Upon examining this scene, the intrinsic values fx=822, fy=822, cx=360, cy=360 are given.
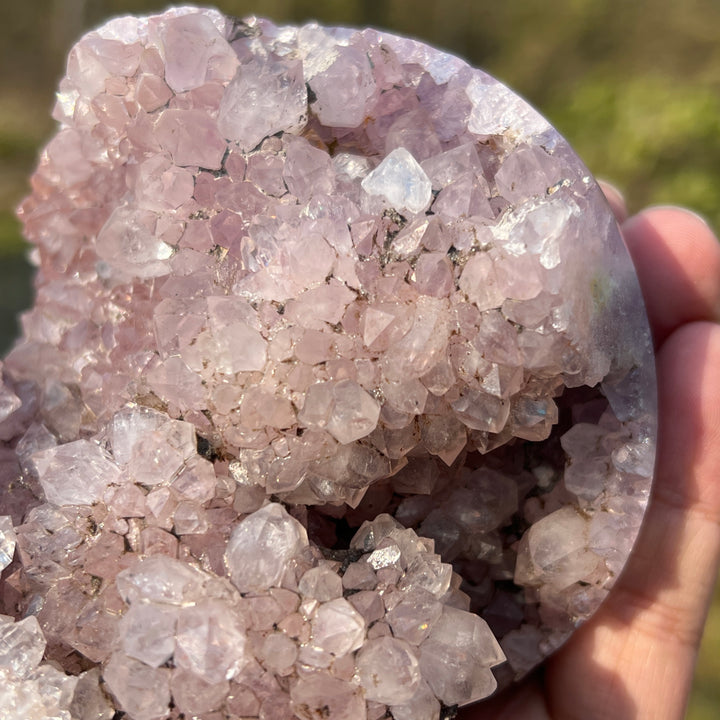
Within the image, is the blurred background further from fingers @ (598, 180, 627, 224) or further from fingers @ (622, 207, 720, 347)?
fingers @ (622, 207, 720, 347)

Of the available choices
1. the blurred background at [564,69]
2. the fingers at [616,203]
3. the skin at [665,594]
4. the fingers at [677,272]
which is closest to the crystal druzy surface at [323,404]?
the skin at [665,594]

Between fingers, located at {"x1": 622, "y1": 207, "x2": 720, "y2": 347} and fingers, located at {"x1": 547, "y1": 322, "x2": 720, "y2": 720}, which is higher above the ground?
fingers, located at {"x1": 622, "y1": 207, "x2": 720, "y2": 347}

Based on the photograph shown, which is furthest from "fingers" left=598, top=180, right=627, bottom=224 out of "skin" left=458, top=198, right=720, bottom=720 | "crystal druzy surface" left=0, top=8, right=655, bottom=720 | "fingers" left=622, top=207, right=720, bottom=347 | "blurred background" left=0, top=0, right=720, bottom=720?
"blurred background" left=0, top=0, right=720, bottom=720

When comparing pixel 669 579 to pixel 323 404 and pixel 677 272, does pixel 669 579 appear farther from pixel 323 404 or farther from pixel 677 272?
pixel 323 404

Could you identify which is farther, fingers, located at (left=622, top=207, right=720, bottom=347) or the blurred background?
the blurred background

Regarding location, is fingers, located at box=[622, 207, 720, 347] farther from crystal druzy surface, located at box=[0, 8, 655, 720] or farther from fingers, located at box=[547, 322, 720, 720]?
crystal druzy surface, located at box=[0, 8, 655, 720]

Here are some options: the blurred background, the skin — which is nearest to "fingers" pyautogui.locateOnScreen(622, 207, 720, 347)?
the skin

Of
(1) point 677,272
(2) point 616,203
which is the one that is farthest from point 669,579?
(2) point 616,203

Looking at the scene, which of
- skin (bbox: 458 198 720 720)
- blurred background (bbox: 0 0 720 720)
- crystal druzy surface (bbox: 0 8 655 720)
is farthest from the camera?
blurred background (bbox: 0 0 720 720)

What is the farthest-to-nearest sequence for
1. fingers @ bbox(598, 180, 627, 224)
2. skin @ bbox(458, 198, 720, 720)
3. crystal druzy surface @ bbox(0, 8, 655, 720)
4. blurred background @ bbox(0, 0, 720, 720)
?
blurred background @ bbox(0, 0, 720, 720) < fingers @ bbox(598, 180, 627, 224) < skin @ bbox(458, 198, 720, 720) < crystal druzy surface @ bbox(0, 8, 655, 720)
